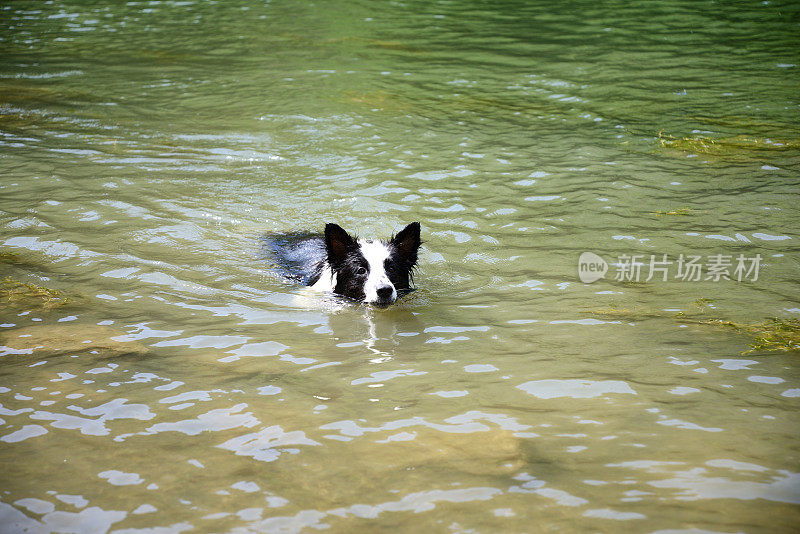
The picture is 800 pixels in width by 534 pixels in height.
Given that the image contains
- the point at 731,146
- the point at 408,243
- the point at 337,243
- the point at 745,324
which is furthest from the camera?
the point at 731,146

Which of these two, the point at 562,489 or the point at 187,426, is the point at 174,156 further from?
the point at 562,489

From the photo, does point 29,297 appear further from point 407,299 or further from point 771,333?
point 771,333

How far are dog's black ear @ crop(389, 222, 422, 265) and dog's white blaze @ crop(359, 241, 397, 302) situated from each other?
0.43 ft

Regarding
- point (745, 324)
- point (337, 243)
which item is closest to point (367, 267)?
point (337, 243)

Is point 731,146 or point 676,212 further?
point 731,146

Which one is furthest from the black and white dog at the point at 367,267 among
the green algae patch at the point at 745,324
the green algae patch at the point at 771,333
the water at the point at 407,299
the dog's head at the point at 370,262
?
the green algae patch at the point at 771,333

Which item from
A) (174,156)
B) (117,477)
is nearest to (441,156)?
(174,156)

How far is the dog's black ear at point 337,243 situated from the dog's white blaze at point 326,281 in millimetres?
178

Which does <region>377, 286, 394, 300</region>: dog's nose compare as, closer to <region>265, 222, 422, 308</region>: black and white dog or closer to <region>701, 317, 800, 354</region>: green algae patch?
<region>265, 222, 422, 308</region>: black and white dog

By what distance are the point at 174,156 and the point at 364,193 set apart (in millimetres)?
3317

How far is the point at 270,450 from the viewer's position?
4539 mm

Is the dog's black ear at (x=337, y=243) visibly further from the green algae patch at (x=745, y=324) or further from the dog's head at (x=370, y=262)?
the green algae patch at (x=745, y=324)

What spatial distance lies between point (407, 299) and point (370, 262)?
53cm

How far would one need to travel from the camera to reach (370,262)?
7.57 m
